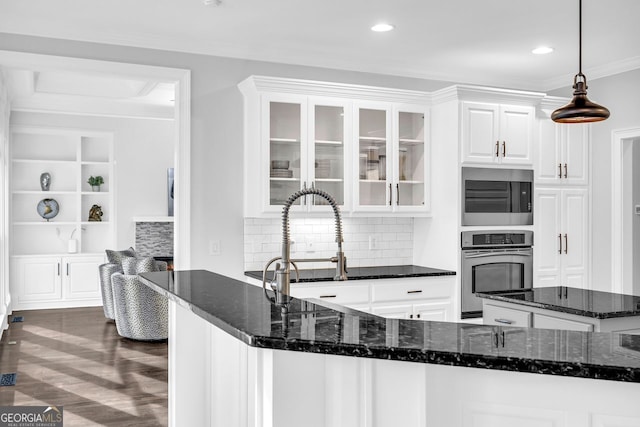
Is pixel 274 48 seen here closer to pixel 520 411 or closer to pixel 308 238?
pixel 308 238

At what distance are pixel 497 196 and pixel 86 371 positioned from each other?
12.3ft

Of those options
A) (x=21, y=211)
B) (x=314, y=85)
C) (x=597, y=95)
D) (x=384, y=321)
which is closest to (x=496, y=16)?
(x=314, y=85)

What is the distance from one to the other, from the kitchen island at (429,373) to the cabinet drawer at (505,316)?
5.54 ft

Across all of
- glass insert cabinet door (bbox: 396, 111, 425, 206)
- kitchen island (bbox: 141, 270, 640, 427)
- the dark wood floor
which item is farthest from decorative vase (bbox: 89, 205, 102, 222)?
kitchen island (bbox: 141, 270, 640, 427)

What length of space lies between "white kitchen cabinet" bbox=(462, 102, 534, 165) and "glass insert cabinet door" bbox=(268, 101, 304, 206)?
1383 mm

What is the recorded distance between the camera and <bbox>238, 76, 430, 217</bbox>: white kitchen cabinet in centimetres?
459

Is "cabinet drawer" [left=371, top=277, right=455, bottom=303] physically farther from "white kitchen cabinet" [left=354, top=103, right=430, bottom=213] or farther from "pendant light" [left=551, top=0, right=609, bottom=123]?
"pendant light" [left=551, top=0, right=609, bottom=123]

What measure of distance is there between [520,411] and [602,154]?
463 cm

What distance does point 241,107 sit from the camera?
473 cm

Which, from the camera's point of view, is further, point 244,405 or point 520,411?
point 244,405

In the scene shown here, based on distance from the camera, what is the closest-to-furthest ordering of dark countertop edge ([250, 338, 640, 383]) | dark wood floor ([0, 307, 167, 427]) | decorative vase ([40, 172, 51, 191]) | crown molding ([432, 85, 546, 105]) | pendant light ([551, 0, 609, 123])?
dark countertop edge ([250, 338, 640, 383]) → pendant light ([551, 0, 609, 123]) → dark wood floor ([0, 307, 167, 427]) → crown molding ([432, 85, 546, 105]) → decorative vase ([40, 172, 51, 191])

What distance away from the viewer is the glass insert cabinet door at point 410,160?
5.08 metres

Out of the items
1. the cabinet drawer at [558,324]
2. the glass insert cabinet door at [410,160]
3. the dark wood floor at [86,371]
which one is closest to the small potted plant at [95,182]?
the dark wood floor at [86,371]

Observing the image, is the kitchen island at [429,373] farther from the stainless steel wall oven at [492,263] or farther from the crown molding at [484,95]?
the crown molding at [484,95]
